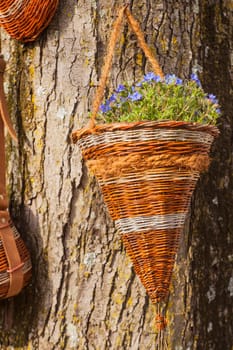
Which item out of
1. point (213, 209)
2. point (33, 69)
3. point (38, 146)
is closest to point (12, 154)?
Answer: point (38, 146)

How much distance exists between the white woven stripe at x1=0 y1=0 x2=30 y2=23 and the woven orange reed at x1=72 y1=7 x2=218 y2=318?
1.58 ft

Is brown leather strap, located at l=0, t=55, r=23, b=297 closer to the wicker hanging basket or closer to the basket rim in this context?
the wicker hanging basket

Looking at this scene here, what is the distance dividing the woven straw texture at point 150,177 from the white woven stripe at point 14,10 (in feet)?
2.03

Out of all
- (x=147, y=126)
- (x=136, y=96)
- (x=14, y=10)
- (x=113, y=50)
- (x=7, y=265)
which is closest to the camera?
(x=147, y=126)

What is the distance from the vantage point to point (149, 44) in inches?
111

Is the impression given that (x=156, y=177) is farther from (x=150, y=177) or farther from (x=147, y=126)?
(x=147, y=126)

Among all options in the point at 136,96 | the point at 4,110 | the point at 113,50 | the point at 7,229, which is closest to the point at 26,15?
the point at 4,110

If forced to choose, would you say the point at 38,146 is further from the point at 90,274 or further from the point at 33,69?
the point at 90,274

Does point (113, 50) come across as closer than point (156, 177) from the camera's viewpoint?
No

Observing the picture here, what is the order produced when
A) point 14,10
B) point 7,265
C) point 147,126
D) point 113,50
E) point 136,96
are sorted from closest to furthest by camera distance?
point 147,126
point 136,96
point 113,50
point 7,265
point 14,10

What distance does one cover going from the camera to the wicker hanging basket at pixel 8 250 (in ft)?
8.80

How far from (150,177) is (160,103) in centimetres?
23

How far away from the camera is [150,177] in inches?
92.0

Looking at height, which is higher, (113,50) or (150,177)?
(113,50)
